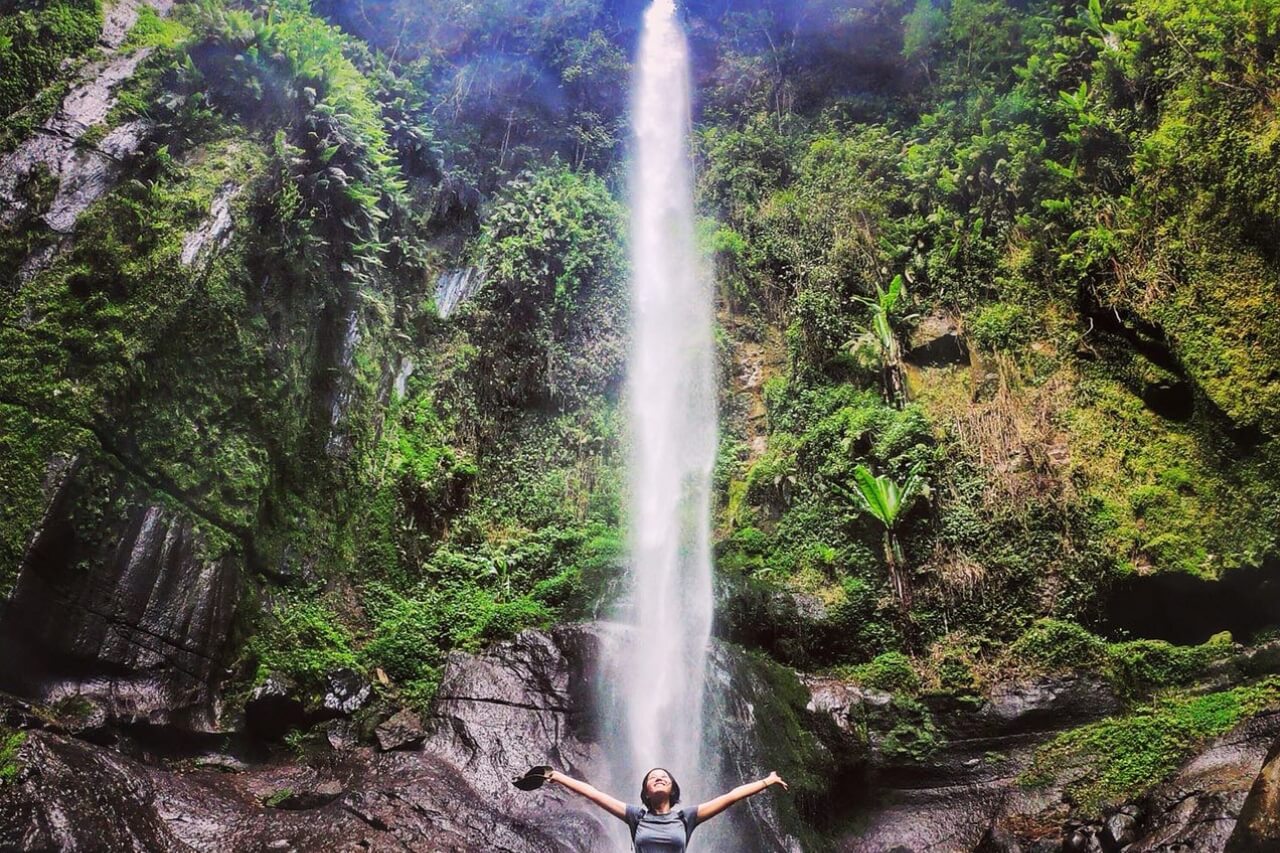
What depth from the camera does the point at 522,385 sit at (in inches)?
463

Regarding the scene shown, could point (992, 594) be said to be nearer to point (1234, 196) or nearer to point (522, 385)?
point (1234, 196)

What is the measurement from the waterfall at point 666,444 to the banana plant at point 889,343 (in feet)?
9.01

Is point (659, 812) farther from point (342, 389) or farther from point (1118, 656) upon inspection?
point (342, 389)

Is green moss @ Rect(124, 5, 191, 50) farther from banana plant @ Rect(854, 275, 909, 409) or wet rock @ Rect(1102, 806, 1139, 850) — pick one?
wet rock @ Rect(1102, 806, 1139, 850)

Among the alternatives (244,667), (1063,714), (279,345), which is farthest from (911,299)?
(244,667)

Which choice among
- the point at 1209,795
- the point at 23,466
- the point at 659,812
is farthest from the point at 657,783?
the point at 23,466

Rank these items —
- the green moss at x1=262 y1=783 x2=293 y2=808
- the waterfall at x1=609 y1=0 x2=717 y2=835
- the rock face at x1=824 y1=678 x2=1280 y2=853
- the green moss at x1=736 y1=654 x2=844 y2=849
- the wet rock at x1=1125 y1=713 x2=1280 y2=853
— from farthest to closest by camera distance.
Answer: the waterfall at x1=609 y1=0 x2=717 y2=835, the green moss at x1=736 y1=654 x2=844 y2=849, the green moss at x1=262 y1=783 x2=293 y2=808, the rock face at x1=824 y1=678 x2=1280 y2=853, the wet rock at x1=1125 y1=713 x2=1280 y2=853

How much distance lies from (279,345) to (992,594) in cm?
891

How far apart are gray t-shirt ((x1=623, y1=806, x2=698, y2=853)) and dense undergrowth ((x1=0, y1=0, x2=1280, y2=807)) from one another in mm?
5171

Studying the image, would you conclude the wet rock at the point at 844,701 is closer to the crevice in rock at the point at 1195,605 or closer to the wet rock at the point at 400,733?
the crevice in rock at the point at 1195,605

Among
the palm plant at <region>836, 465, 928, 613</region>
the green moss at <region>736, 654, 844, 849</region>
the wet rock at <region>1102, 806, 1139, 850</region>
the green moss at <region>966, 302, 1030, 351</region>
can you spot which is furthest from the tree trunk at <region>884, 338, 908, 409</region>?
the wet rock at <region>1102, 806, 1139, 850</region>

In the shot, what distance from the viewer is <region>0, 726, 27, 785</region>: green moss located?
4382 mm

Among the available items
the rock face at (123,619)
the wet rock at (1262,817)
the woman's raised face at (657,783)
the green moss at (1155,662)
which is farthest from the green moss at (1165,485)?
the rock face at (123,619)

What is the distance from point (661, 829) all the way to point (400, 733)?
201 inches
